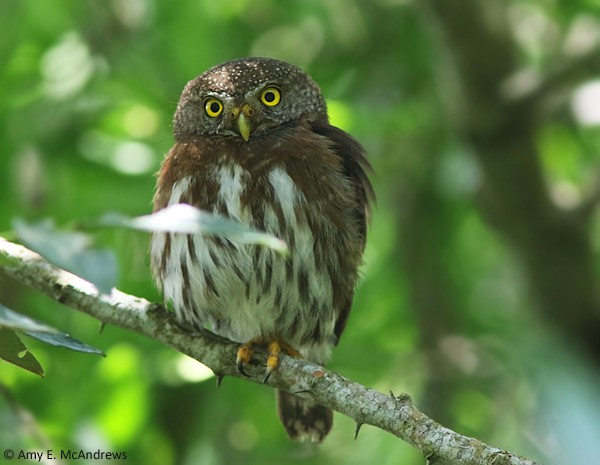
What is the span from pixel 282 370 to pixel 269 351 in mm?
354

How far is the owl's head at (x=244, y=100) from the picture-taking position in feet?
15.7

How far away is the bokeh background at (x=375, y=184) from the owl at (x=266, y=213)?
68 cm

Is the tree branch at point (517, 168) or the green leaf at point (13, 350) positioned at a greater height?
the tree branch at point (517, 168)

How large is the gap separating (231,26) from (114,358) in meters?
2.75

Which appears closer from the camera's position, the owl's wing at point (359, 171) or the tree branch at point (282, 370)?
the tree branch at point (282, 370)

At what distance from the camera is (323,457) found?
20.6 ft

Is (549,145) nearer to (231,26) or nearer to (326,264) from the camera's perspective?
(231,26)

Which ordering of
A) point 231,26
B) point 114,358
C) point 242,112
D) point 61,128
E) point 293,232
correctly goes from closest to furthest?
1. point 293,232
2. point 242,112
3. point 114,358
4. point 61,128
5. point 231,26

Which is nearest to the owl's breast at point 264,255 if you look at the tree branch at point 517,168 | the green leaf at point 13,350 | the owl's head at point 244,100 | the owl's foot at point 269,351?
the owl's foot at point 269,351

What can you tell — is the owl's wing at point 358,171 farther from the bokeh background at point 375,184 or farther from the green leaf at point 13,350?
the green leaf at point 13,350

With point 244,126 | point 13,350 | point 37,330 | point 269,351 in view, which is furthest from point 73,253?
point 244,126

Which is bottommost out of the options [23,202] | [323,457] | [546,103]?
[323,457]

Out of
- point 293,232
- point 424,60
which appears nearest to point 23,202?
point 293,232

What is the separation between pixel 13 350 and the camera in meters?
2.73
